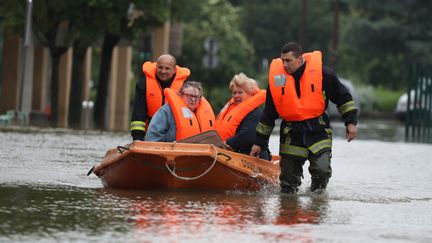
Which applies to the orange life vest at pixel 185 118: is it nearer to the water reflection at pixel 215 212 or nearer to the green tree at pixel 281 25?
the water reflection at pixel 215 212

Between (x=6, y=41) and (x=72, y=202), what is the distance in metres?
31.5

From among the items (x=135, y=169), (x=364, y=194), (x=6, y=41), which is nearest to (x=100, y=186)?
(x=135, y=169)

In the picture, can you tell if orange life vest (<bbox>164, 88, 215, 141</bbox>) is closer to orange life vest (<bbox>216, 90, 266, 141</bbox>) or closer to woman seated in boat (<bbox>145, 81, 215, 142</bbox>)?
woman seated in boat (<bbox>145, 81, 215, 142</bbox>)

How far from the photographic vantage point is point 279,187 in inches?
567

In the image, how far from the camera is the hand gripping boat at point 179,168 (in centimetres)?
1309

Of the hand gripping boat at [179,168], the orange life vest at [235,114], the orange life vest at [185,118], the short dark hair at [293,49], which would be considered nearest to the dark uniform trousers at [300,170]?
the hand gripping boat at [179,168]

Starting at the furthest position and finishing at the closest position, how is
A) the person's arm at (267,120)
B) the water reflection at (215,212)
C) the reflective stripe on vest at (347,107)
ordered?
the reflective stripe on vest at (347,107)
the person's arm at (267,120)
the water reflection at (215,212)

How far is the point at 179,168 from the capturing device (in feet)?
43.7

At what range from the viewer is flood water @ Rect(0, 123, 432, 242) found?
9.64 meters

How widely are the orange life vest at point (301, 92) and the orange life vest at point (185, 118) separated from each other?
3.19 feet

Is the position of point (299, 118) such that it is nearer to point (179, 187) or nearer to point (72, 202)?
point (179, 187)

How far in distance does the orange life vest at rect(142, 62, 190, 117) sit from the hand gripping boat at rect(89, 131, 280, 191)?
99 centimetres

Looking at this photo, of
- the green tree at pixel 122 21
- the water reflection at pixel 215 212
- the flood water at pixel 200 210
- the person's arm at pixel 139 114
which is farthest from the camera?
the green tree at pixel 122 21

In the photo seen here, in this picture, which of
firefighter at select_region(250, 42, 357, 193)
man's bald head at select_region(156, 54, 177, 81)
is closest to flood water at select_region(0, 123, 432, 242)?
firefighter at select_region(250, 42, 357, 193)
